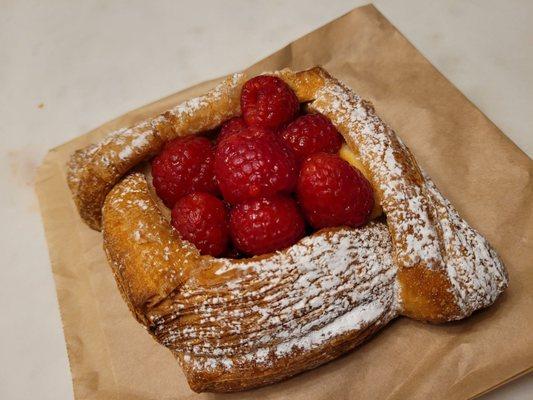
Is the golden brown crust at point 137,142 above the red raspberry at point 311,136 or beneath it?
above

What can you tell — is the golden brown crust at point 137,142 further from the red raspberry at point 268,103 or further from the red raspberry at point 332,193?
the red raspberry at point 332,193

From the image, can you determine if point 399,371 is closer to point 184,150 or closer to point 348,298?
point 348,298

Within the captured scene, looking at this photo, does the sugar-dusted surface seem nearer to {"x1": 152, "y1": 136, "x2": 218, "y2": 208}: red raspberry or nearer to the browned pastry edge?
the browned pastry edge

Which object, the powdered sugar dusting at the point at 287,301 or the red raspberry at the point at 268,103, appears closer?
the powdered sugar dusting at the point at 287,301

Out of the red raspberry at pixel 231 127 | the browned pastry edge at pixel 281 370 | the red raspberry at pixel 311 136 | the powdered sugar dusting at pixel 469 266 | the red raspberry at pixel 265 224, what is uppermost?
the red raspberry at pixel 231 127

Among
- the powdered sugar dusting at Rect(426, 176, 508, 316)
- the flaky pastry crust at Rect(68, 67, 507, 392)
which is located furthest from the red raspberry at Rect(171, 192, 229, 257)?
the powdered sugar dusting at Rect(426, 176, 508, 316)

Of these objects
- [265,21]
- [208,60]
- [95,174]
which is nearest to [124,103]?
[208,60]

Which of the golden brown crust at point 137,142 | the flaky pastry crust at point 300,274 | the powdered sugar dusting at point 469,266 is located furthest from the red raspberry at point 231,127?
the powdered sugar dusting at point 469,266
